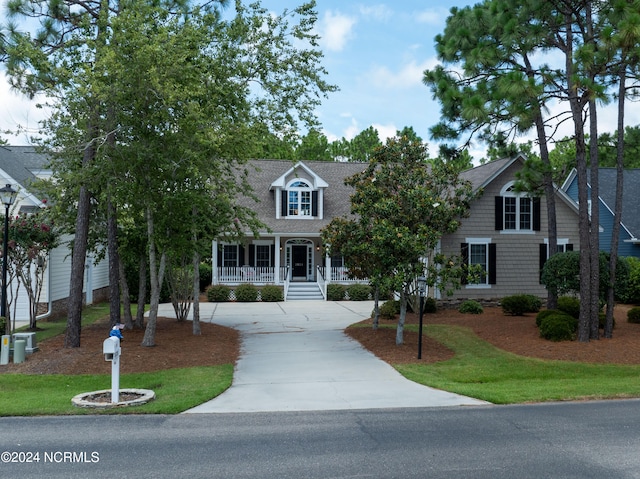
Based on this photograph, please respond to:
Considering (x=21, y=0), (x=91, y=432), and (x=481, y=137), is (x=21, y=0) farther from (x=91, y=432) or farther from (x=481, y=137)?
(x=481, y=137)

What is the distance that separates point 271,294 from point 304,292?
2.03 meters

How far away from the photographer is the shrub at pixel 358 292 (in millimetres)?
27953

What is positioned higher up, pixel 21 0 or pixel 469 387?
pixel 21 0

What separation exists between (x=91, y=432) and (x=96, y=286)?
71.0 feet

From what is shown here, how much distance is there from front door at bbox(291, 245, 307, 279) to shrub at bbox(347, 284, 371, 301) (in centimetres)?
400

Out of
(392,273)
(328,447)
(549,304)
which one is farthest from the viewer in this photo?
(549,304)

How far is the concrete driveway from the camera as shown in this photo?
923 centimetres

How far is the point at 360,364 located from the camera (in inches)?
496

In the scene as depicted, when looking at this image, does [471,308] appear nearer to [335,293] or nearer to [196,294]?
[335,293]

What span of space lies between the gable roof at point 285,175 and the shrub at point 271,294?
2860 mm

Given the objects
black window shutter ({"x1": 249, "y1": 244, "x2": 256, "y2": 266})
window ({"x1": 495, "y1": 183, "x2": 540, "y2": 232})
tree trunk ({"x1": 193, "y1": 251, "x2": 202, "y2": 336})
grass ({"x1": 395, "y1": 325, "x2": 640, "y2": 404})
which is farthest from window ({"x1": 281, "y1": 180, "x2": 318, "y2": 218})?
grass ({"x1": 395, "y1": 325, "x2": 640, "y2": 404})

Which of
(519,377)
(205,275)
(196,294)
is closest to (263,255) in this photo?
(205,275)

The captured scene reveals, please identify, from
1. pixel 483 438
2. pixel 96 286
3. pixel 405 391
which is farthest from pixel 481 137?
pixel 96 286

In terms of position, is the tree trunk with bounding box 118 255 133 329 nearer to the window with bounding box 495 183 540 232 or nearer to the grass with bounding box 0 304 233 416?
the grass with bounding box 0 304 233 416
